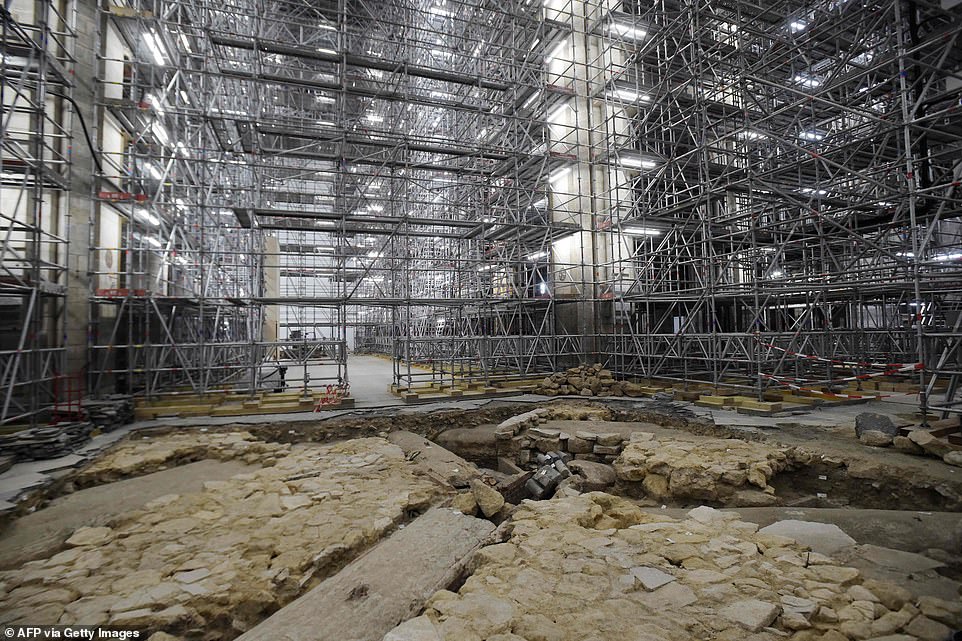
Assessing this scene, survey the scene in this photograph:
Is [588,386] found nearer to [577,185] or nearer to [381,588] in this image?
[577,185]

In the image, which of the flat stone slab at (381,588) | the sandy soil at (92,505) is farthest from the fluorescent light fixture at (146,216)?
the flat stone slab at (381,588)

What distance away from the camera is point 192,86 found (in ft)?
44.9

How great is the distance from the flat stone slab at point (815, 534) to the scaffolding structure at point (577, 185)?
233 inches

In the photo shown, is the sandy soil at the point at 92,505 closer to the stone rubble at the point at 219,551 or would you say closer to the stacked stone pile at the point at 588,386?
the stone rubble at the point at 219,551

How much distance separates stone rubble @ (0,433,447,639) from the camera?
11.0 feet

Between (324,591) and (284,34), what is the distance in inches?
983

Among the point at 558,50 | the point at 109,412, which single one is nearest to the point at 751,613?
the point at 109,412

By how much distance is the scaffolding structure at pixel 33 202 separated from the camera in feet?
24.2

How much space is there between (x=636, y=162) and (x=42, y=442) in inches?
678

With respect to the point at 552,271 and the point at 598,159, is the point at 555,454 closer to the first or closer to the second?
the point at 552,271

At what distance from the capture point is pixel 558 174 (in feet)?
53.3

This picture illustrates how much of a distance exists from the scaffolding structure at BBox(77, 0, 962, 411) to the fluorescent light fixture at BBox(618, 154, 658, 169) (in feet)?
0.33

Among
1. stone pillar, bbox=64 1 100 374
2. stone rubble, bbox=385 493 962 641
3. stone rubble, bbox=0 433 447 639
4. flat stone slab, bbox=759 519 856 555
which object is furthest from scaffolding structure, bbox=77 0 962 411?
stone rubble, bbox=385 493 962 641

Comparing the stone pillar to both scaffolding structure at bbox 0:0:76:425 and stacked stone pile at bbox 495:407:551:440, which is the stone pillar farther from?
stacked stone pile at bbox 495:407:551:440
